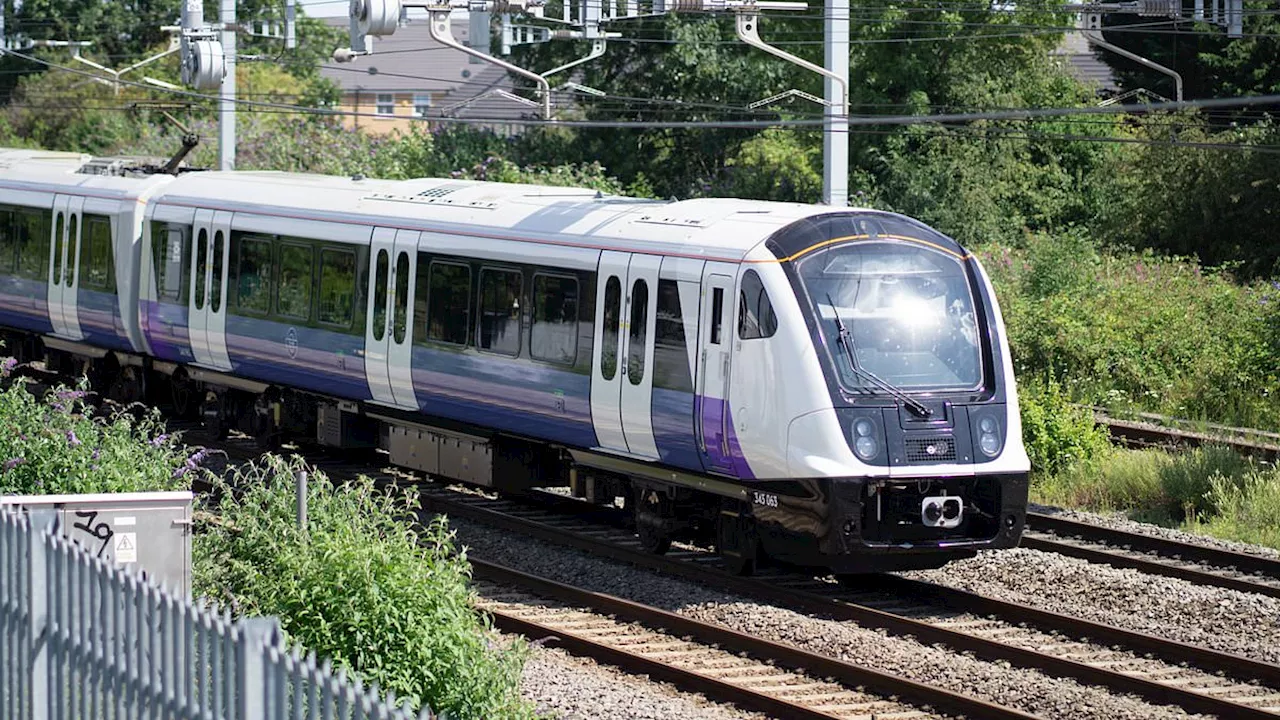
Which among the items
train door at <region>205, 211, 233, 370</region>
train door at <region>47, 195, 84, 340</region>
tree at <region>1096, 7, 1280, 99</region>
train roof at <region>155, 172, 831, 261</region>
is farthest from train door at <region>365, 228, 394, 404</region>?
tree at <region>1096, 7, 1280, 99</region>

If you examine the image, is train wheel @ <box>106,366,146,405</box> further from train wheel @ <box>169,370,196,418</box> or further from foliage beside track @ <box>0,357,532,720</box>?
foliage beside track @ <box>0,357,532,720</box>

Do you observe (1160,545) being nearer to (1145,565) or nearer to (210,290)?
(1145,565)

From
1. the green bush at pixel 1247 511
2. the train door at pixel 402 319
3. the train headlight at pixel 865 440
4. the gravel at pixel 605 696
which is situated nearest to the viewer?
the gravel at pixel 605 696

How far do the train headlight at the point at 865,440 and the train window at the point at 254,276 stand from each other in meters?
8.66

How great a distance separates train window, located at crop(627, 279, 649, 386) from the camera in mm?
14531

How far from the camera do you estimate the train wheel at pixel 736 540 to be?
14.1 metres

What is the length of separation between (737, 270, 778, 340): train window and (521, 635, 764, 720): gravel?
2.82 meters

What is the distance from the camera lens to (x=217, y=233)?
20.7 m

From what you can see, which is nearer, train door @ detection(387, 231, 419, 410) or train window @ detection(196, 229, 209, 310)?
train door @ detection(387, 231, 419, 410)

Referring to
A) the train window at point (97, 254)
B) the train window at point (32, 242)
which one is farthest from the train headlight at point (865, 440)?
the train window at point (32, 242)

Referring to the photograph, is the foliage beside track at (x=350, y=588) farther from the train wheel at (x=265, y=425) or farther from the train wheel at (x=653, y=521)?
the train wheel at (x=265, y=425)

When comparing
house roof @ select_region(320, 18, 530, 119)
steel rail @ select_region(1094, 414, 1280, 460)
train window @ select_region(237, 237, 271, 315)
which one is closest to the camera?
steel rail @ select_region(1094, 414, 1280, 460)

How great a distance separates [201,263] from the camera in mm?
21016

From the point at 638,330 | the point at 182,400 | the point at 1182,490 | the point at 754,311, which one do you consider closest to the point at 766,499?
the point at 754,311
